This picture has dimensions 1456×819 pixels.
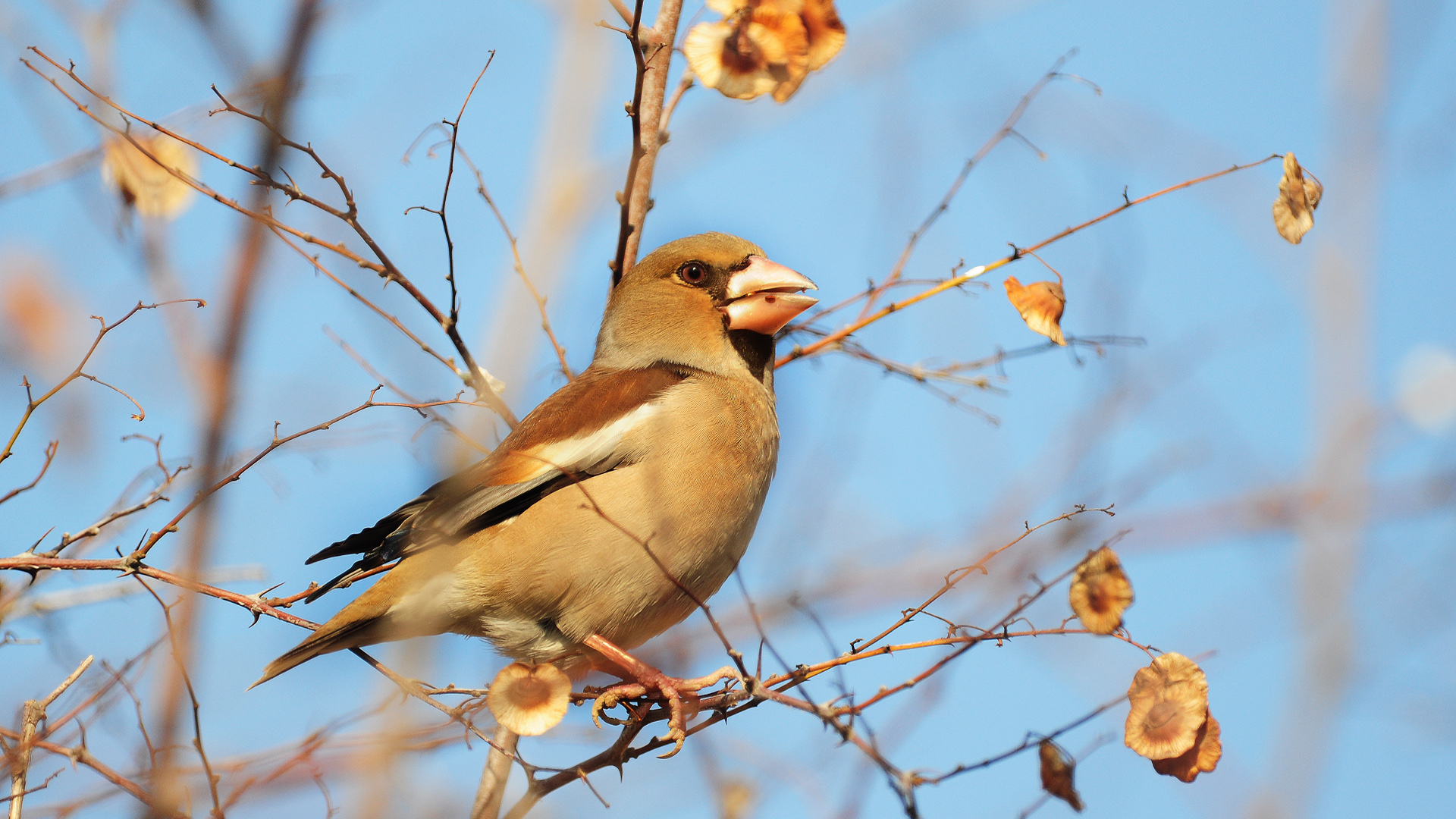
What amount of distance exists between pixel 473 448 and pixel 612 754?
5.10ft

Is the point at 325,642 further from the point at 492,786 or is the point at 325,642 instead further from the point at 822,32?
the point at 822,32

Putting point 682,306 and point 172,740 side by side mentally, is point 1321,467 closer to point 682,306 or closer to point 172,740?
point 682,306

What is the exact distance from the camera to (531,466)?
4.31 meters

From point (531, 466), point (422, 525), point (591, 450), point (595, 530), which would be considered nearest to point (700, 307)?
point (591, 450)

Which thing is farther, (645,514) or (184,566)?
(645,514)

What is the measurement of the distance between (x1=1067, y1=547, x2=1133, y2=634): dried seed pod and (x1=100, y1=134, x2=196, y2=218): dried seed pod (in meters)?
3.05

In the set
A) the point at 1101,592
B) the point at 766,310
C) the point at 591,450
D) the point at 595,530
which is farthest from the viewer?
the point at 766,310

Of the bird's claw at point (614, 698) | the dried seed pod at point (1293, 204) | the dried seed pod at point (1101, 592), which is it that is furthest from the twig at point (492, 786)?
the dried seed pod at point (1293, 204)

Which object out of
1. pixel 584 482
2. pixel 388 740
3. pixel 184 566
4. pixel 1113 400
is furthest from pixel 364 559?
pixel 1113 400

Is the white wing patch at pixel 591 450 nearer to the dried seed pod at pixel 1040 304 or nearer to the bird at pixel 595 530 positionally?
the bird at pixel 595 530

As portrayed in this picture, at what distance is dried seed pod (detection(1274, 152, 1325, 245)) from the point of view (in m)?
3.42

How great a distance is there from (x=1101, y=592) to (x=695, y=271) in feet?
8.18

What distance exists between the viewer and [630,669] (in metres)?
4.02

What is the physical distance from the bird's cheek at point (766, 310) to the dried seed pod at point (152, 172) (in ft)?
7.24
